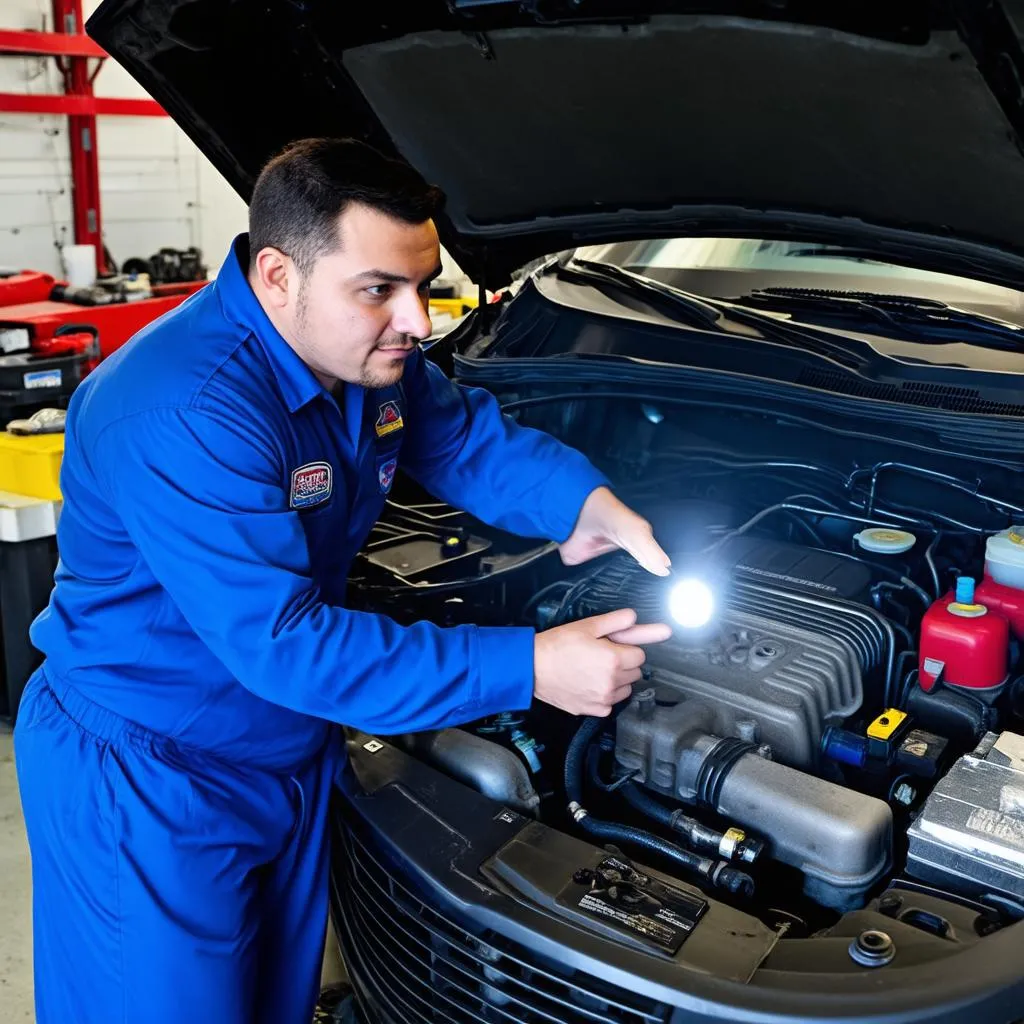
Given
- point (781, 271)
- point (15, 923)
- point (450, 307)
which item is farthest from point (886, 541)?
point (450, 307)

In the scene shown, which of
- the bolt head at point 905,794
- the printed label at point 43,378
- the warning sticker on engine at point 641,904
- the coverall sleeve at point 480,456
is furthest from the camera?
the printed label at point 43,378

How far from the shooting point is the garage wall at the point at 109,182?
232 inches

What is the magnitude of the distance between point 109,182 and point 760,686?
609 centimetres

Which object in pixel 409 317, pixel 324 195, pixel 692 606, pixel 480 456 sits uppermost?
pixel 324 195

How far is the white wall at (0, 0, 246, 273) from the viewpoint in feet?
19.3

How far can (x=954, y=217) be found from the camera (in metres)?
1.64

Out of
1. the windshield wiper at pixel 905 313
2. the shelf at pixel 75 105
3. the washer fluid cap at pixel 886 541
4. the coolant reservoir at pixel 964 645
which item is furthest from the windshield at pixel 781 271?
the shelf at pixel 75 105

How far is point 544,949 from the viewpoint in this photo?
1132 mm

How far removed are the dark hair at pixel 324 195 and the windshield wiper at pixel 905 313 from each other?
3.07 feet

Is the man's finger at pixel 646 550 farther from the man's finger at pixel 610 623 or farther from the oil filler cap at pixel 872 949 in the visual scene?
the oil filler cap at pixel 872 949

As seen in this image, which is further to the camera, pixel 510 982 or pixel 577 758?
pixel 577 758

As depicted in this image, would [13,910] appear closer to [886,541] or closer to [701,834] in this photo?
[701,834]

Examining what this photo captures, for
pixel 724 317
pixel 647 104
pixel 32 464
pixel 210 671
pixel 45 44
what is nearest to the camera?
pixel 210 671

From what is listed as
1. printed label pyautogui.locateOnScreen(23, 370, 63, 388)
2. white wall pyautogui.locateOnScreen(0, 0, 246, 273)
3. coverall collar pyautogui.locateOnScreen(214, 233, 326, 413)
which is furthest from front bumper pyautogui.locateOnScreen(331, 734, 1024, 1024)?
white wall pyautogui.locateOnScreen(0, 0, 246, 273)
